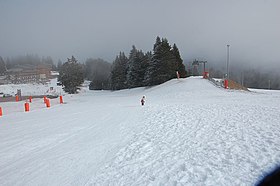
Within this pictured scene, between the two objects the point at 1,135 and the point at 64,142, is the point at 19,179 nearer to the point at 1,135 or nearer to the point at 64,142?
the point at 64,142

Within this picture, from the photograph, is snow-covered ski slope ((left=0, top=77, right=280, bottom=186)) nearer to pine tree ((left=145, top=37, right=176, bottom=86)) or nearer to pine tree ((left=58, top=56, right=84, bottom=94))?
pine tree ((left=145, top=37, right=176, bottom=86))

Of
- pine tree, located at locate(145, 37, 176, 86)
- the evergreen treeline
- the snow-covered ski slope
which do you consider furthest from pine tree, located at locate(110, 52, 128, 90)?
the snow-covered ski slope

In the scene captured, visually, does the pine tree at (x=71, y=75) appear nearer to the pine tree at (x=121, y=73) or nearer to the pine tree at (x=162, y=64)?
the pine tree at (x=121, y=73)

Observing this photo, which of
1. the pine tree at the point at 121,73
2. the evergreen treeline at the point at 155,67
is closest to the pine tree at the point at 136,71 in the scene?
the evergreen treeline at the point at 155,67

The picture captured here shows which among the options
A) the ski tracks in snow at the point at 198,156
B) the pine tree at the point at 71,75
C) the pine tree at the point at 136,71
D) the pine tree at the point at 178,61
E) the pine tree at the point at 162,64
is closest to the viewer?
the ski tracks in snow at the point at 198,156

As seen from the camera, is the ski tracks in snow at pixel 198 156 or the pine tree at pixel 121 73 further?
the pine tree at pixel 121 73

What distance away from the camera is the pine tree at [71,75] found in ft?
161

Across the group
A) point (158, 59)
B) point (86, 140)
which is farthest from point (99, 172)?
point (158, 59)

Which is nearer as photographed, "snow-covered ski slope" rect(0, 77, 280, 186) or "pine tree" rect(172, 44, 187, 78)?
"snow-covered ski slope" rect(0, 77, 280, 186)

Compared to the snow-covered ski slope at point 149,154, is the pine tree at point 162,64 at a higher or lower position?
higher

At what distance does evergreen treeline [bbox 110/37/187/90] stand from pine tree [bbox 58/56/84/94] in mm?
14454

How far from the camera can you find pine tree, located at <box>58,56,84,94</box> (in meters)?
49.0

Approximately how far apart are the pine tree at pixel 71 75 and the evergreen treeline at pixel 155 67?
14.5 m

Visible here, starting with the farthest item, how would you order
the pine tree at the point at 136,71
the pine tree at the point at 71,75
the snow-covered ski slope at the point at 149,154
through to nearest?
the pine tree at the point at 136,71 → the pine tree at the point at 71,75 → the snow-covered ski slope at the point at 149,154
